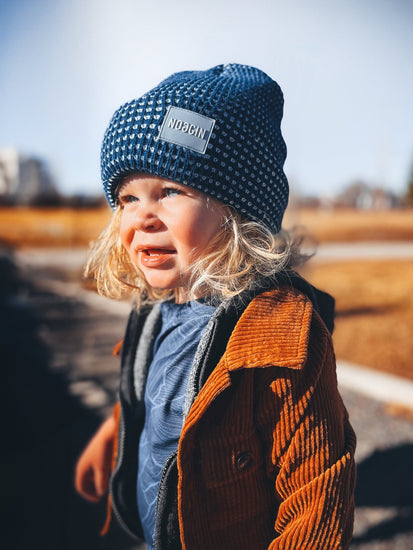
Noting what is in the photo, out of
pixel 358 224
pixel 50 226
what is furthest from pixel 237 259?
pixel 358 224

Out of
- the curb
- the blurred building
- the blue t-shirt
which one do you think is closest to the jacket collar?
the blue t-shirt

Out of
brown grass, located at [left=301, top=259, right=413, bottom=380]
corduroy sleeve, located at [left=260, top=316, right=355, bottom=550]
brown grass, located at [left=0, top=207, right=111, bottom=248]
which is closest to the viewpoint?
corduroy sleeve, located at [left=260, top=316, right=355, bottom=550]

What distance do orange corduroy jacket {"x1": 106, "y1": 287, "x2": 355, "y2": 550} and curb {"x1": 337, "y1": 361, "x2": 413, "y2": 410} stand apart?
2435 mm

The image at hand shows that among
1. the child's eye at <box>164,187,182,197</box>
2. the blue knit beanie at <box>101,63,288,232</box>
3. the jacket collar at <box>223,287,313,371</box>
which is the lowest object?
the jacket collar at <box>223,287,313,371</box>

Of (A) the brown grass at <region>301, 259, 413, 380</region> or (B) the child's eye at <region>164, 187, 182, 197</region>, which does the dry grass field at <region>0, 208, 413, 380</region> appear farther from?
(B) the child's eye at <region>164, 187, 182, 197</region>

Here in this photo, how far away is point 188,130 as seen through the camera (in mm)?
995

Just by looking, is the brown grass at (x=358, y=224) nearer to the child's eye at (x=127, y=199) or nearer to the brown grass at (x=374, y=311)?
the brown grass at (x=374, y=311)

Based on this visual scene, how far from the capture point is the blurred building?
393 cm

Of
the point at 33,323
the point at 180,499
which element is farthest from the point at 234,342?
the point at 33,323

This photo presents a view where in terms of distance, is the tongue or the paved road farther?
the paved road

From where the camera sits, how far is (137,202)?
1071 millimetres

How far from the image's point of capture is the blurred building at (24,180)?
3930mm

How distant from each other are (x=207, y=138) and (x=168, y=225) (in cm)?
22

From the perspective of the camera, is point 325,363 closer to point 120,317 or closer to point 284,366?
point 284,366
